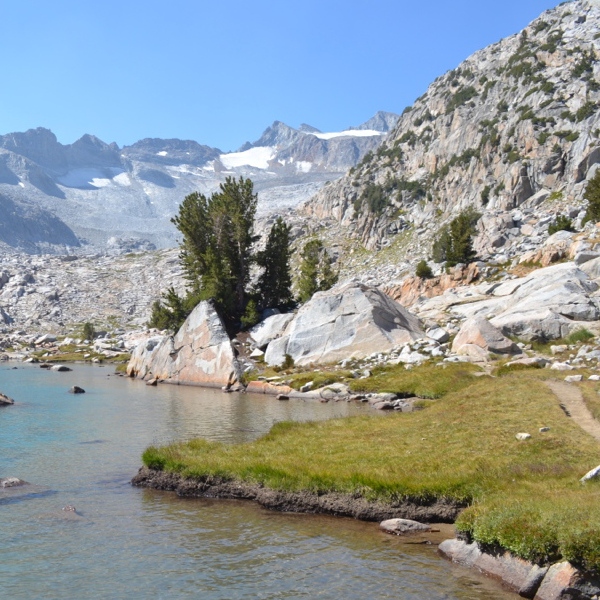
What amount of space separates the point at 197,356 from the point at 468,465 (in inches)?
1803

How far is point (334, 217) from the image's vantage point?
190 metres

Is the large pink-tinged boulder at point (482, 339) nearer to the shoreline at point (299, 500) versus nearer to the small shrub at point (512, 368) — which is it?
the small shrub at point (512, 368)

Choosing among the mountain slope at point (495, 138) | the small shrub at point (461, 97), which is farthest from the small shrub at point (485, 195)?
the small shrub at point (461, 97)

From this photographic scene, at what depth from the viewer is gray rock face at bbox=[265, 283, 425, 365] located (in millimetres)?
55594

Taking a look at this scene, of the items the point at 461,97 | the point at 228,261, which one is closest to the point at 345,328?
the point at 228,261

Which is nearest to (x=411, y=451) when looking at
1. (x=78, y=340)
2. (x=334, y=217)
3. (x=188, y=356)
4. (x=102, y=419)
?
(x=102, y=419)

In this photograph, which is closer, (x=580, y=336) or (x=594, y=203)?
(x=580, y=336)

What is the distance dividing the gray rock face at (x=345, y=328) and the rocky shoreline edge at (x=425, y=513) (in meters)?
36.0

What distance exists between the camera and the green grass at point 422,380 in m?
40.6

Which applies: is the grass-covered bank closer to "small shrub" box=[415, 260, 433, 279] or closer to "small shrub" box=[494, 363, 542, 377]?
"small shrub" box=[494, 363, 542, 377]

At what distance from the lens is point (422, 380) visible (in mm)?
43062

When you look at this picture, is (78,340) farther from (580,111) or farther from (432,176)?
(580,111)

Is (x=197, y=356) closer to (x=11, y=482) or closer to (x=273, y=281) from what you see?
(x=273, y=281)

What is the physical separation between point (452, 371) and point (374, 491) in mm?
27859
